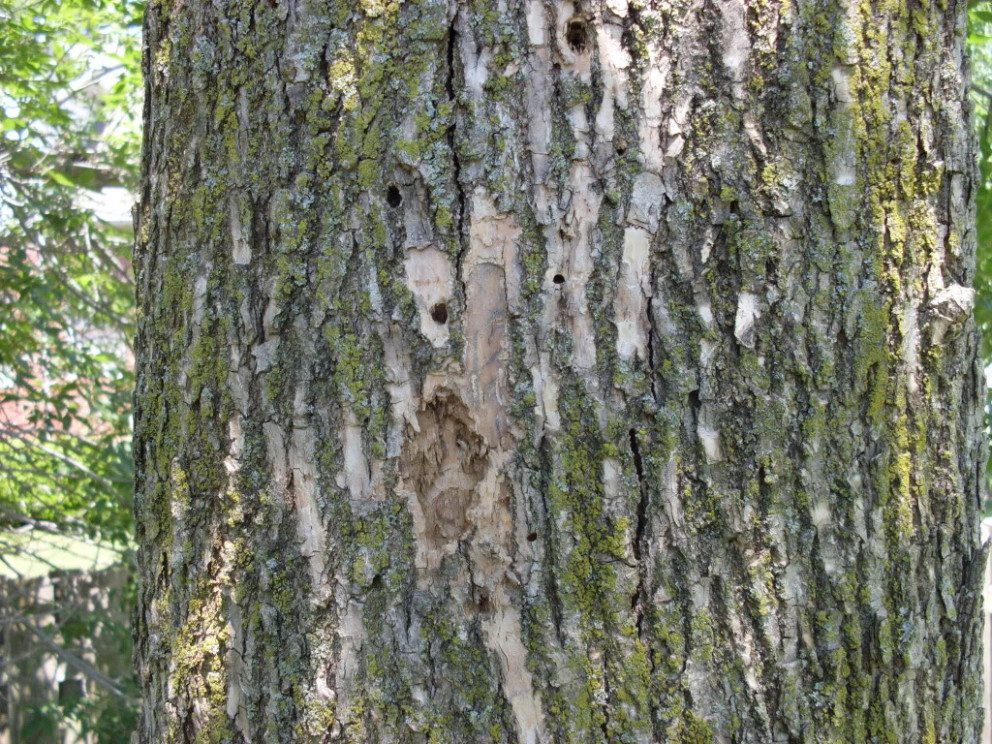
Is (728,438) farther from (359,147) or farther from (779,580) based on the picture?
(359,147)

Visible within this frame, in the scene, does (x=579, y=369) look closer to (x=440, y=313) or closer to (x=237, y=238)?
(x=440, y=313)

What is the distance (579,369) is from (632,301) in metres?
0.11

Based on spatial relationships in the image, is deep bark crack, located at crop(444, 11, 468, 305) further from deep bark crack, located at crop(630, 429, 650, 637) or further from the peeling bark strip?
deep bark crack, located at crop(630, 429, 650, 637)

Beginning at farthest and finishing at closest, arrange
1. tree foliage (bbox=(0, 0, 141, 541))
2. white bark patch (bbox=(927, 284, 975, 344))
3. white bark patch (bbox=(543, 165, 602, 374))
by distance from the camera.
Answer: tree foliage (bbox=(0, 0, 141, 541))
white bark patch (bbox=(927, 284, 975, 344))
white bark patch (bbox=(543, 165, 602, 374))

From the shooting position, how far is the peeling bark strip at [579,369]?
46.3 inches

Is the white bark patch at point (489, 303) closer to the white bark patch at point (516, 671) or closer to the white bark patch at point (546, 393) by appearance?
the white bark patch at point (546, 393)

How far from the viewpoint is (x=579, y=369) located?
3.86 ft

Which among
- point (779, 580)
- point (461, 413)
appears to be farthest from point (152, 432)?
point (779, 580)

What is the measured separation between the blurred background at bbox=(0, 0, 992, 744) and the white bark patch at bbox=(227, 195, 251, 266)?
2.53 m

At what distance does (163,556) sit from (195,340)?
0.34 meters

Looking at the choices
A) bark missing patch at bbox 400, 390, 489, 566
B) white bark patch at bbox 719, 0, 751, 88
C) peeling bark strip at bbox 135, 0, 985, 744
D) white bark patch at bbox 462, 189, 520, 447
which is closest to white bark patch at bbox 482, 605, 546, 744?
peeling bark strip at bbox 135, 0, 985, 744

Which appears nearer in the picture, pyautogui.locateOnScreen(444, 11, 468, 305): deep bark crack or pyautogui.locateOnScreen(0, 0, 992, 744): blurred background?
pyautogui.locateOnScreen(444, 11, 468, 305): deep bark crack

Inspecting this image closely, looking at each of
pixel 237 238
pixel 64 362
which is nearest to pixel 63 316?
pixel 64 362

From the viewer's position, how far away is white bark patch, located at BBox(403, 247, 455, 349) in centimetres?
118
